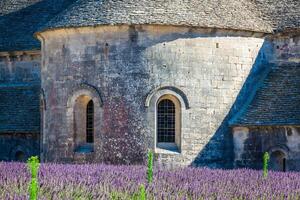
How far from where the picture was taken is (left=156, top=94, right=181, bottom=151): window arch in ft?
94.5

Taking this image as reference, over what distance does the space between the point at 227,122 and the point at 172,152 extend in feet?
7.50

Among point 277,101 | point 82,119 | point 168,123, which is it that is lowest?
point 168,123

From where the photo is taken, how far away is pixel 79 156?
2942cm

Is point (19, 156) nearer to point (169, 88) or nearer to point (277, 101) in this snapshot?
point (169, 88)

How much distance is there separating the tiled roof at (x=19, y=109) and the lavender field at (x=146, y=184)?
425 inches

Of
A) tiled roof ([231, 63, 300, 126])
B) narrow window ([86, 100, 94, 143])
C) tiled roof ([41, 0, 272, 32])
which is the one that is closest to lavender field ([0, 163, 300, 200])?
tiled roof ([231, 63, 300, 126])

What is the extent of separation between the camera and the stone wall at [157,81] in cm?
2850

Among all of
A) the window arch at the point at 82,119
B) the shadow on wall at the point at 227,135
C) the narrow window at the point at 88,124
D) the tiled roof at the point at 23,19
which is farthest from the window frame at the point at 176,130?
the tiled roof at the point at 23,19

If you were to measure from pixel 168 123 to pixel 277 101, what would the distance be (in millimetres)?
3950

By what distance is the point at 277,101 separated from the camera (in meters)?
29.1

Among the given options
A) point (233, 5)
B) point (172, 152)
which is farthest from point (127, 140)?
point (233, 5)

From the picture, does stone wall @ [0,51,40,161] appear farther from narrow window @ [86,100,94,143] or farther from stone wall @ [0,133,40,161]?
narrow window @ [86,100,94,143]

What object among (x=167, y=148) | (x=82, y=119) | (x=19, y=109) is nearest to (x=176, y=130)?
(x=167, y=148)

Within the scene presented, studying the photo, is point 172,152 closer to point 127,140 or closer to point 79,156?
point 127,140
